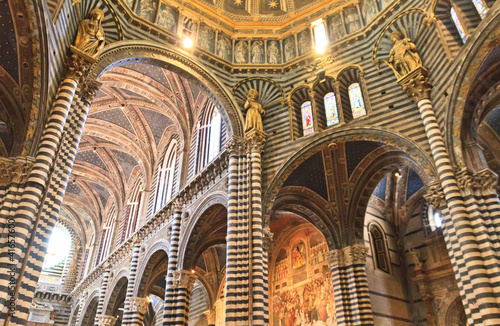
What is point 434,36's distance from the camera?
11.0 m

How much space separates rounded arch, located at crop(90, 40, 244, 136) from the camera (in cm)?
1283

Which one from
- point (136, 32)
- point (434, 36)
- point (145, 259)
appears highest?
point (136, 32)

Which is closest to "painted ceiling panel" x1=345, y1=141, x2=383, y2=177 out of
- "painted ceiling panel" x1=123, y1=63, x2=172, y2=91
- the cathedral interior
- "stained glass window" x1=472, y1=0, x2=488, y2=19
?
the cathedral interior

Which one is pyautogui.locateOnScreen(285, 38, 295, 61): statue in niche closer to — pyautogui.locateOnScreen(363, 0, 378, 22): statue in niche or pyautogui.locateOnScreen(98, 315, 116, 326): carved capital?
pyautogui.locateOnScreen(363, 0, 378, 22): statue in niche

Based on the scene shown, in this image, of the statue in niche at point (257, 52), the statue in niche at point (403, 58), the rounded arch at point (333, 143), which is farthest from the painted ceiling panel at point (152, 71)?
the statue in niche at point (403, 58)

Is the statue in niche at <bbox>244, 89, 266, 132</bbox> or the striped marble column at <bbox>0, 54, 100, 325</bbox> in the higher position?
the statue in niche at <bbox>244, 89, 266, 132</bbox>

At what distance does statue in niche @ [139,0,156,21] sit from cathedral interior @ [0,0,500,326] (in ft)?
0.25

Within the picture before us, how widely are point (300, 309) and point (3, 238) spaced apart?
12389mm

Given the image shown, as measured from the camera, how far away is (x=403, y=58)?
11.4m

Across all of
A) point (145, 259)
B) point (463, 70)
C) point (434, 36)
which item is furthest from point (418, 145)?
point (145, 259)

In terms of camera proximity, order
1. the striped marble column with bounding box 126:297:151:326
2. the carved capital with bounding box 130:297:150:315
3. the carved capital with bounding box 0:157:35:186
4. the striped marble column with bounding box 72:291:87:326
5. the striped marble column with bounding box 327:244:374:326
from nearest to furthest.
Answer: the carved capital with bounding box 0:157:35:186 → the striped marble column with bounding box 327:244:374:326 → the striped marble column with bounding box 126:297:151:326 → the carved capital with bounding box 130:297:150:315 → the striped marble column with bounding box 72:291:87:326

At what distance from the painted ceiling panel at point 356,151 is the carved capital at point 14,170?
9.92 metres

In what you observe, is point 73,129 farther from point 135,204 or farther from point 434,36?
point 135,204

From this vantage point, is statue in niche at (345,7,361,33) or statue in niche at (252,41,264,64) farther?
statue in niche at (252,41,264,64)
